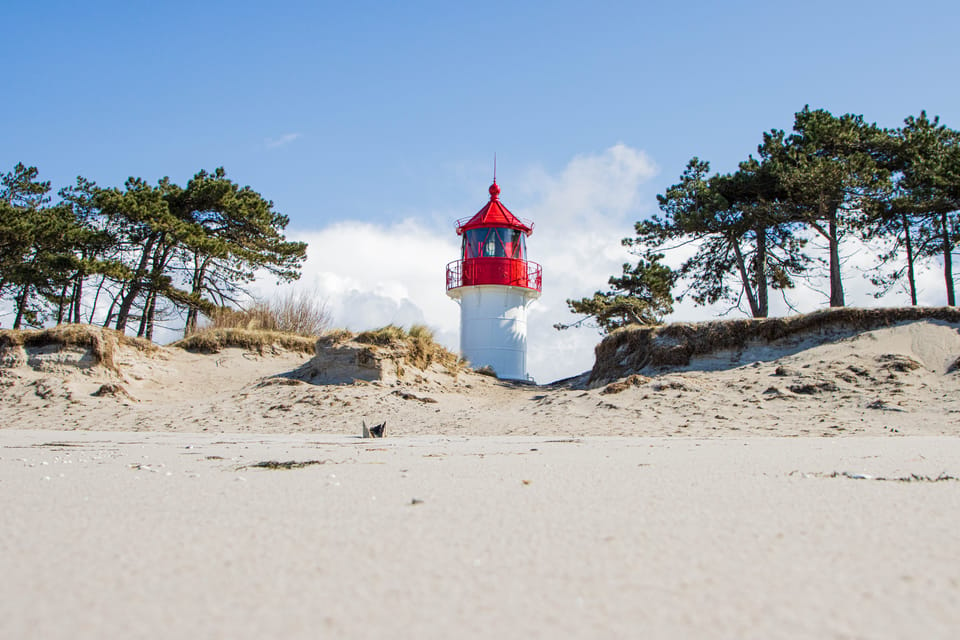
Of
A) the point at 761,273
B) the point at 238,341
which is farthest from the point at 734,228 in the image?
the point at 238,341

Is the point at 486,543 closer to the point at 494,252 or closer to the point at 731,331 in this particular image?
the point at 731,331

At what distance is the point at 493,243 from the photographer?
2308cm

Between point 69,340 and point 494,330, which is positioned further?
point 494,330

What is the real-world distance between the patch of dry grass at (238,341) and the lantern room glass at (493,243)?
7.79m

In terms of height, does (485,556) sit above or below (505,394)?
below

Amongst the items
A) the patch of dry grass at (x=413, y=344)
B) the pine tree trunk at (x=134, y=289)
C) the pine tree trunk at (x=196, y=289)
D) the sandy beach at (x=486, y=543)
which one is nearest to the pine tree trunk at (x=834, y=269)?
the patch of dry grass at (x=413, y=344)

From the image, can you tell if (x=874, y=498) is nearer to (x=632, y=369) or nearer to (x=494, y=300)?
(x=632, y=369)

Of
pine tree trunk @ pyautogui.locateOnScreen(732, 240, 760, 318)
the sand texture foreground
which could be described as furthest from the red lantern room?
the sand texture foreground

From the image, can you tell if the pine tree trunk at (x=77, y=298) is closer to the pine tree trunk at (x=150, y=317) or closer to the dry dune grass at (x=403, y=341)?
Result: the pine tree trunk at (x=150, y=317)

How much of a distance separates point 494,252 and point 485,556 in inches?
839

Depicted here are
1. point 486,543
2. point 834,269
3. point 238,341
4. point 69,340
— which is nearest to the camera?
point 486,543

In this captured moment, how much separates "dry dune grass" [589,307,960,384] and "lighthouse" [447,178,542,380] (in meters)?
7.30

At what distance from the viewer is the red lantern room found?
74.4ft

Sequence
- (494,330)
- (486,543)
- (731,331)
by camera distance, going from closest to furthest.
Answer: (486,543)
(731,331)
(494,330)
